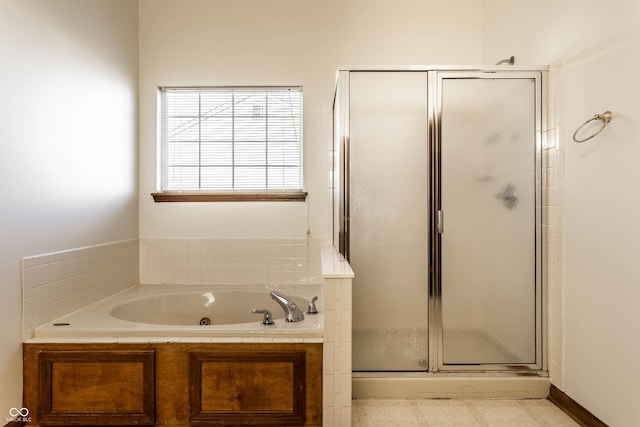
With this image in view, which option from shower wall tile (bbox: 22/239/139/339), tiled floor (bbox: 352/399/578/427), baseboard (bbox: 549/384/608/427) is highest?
shower wall tile (bbox: 22/239/139/339)

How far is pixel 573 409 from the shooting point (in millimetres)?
1980

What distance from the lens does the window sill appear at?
2.91 meters

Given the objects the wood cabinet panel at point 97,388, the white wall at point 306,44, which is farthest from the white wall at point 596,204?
the wood cabinet panel at point 97,388

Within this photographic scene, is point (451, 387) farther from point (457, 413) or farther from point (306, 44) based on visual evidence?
point (306, 44)

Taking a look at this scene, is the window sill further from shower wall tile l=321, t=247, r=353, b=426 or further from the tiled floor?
the tiled floor

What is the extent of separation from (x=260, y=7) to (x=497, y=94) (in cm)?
178

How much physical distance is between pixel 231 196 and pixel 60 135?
1141mm

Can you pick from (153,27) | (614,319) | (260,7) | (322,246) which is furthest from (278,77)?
(614,319)

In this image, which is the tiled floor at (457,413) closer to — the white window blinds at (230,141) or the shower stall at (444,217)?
the shower stall at (444,217)

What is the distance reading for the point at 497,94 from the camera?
222cm

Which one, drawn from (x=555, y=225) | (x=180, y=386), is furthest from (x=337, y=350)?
(x=555, y=225)

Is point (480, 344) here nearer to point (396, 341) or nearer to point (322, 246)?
point (396, 341)

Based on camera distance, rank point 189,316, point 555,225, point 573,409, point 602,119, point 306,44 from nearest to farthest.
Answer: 1. point 602,119
2. point 573,409
3. point 555,225
4. point 189,316
5. point 306,44

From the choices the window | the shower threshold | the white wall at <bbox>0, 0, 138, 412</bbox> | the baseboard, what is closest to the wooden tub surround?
the white wall at <bbox>0, 0, 138, 412</bbox>
